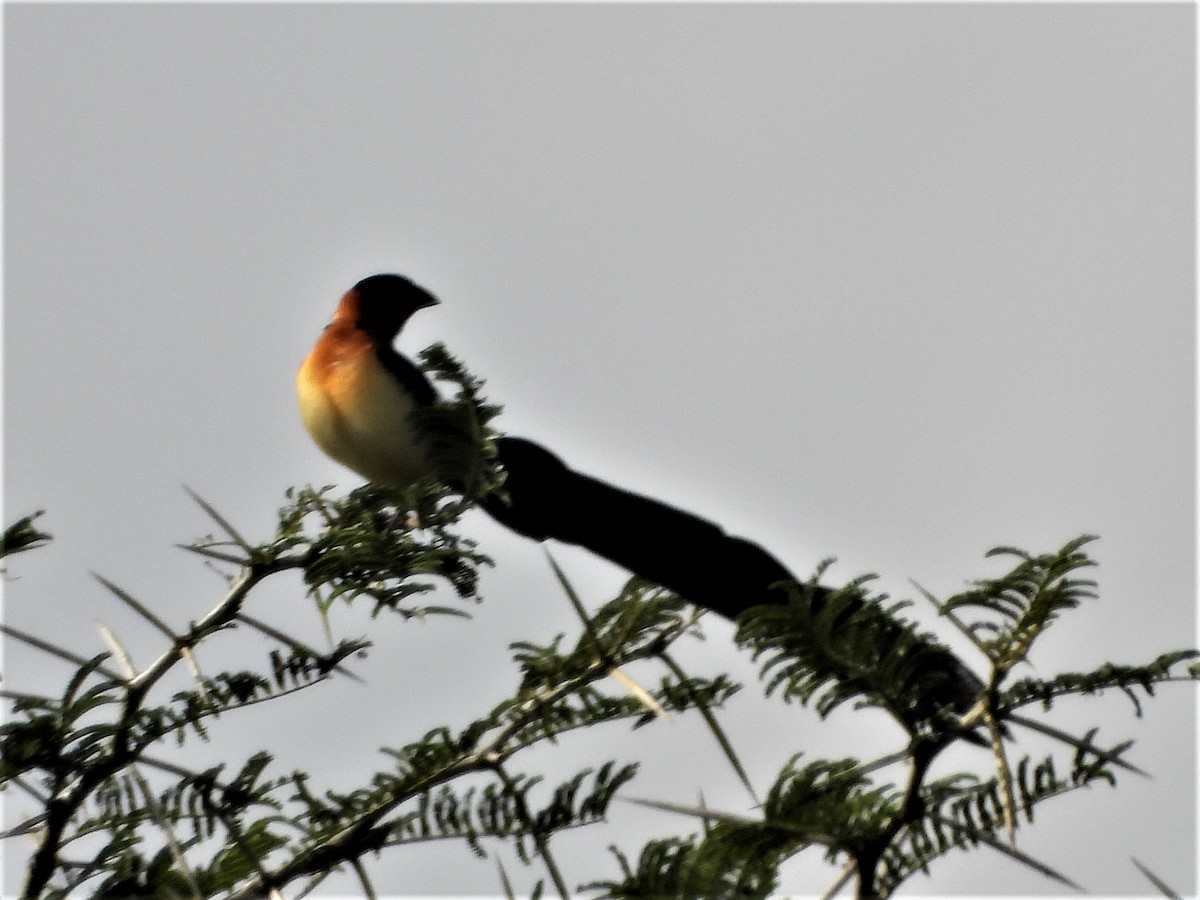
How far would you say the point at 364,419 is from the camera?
5707mm

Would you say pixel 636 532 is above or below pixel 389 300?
below

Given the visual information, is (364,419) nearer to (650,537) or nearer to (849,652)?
(650,537)

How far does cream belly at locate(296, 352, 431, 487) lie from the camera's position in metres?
5.63

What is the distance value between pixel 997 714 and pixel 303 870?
172cm

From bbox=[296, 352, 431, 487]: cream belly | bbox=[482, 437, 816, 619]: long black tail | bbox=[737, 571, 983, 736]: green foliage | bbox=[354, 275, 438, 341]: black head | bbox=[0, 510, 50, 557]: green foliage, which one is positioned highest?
bbox=[354, 275, 438, 341]: black head

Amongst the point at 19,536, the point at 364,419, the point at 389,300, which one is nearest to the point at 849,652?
the point at 19,536

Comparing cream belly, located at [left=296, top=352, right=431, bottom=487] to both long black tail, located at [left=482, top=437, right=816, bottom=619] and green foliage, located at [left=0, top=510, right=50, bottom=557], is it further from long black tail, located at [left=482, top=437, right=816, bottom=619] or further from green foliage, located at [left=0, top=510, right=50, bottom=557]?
green foliage, located at [left=0, top=510, right=50, bottom=557]

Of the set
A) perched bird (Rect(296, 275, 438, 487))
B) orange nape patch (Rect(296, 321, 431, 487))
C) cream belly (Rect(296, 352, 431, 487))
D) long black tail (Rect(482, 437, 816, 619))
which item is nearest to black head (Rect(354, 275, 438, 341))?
perched bird (Rect(296, 275, 438, 487))

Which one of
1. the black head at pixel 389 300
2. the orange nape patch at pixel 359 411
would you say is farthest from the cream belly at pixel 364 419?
the black head at pixel 389 300

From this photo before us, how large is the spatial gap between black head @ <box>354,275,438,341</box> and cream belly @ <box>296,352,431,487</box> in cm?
71

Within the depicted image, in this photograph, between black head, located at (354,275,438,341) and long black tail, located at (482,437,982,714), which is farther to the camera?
black head, located at (354,275,438,341)

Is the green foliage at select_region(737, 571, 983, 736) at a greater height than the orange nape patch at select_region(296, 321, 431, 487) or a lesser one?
lesser

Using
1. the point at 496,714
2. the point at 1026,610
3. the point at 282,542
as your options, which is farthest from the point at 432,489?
the point at 1026,610

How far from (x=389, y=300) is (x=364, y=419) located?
128 cm
